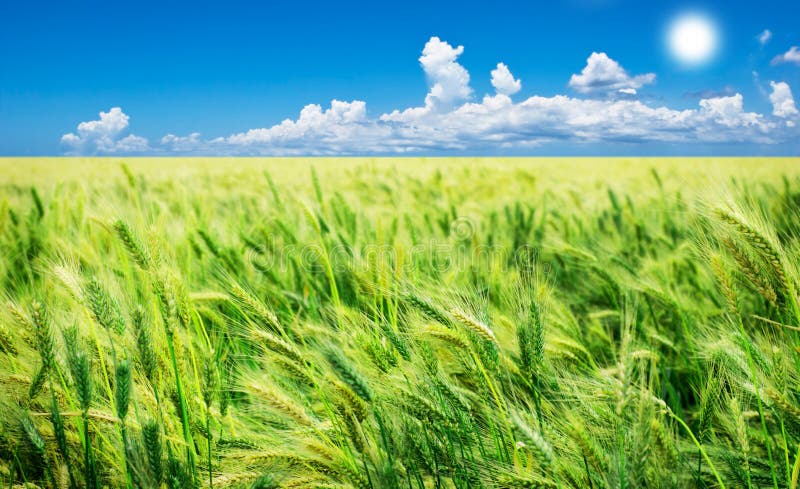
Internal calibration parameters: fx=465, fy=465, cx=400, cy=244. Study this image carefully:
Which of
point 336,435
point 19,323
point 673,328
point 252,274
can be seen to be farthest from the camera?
point 252,274

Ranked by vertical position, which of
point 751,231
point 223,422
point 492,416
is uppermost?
point 751,231

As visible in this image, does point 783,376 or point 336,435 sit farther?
point 783,376

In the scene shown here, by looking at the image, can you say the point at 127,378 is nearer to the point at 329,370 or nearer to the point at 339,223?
the point at 329,370

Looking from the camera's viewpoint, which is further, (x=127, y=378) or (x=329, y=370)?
(x=329, y=370)

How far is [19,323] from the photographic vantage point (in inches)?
48.7

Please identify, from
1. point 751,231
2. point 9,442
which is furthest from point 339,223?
point 751,231

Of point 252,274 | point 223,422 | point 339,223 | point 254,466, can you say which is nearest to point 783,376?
point 254,466

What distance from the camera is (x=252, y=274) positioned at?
246 centimetres

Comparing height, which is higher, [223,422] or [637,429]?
[637,429]

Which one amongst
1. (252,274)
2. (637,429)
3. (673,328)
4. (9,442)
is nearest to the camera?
(637,429)

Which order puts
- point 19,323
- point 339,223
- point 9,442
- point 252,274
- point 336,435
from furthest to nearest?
point 339,223 < point 252,274 < point 19,323 < point 9,442 < point 336,435

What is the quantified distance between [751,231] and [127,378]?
1437 millimetres

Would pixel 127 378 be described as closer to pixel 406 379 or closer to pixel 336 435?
pixel 336 435

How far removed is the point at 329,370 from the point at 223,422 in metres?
0.37
